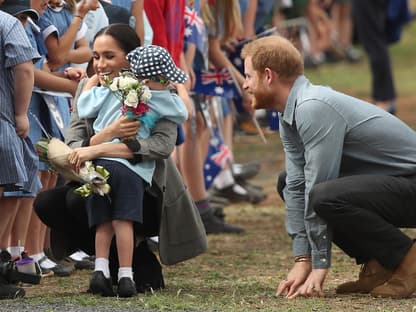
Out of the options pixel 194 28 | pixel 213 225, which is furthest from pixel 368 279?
pixel 194 28

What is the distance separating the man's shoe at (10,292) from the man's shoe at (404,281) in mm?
1723

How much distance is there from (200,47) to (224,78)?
488mm

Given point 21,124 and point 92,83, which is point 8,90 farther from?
point 92,83

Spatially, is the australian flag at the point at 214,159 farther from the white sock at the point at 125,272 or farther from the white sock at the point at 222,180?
the white sock at the point at 125,272


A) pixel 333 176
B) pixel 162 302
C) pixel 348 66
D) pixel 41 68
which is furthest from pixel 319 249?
pixel 348 66

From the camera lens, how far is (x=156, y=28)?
812 centimetres

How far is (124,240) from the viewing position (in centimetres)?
621

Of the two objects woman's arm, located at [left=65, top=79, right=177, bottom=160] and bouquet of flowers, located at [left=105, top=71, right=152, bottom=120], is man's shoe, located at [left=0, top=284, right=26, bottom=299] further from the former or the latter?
bouquet of flowers, located at [left=105, top=71, right=152, bottom=120]

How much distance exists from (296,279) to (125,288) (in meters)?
0.81

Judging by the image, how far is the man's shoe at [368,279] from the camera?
251 inches

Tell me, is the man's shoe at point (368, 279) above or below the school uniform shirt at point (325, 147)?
below

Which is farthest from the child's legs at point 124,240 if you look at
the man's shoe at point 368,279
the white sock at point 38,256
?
the white sock at point 38,256

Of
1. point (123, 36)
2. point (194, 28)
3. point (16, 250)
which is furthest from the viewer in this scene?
point (194, 28)

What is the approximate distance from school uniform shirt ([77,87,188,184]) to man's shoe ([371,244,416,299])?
1251 millimetres
